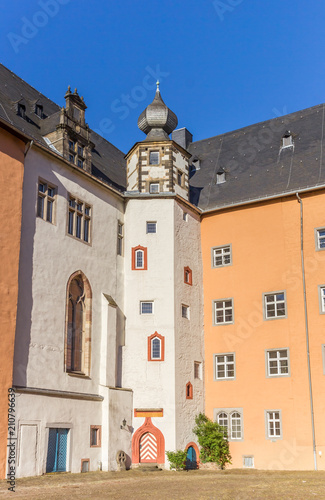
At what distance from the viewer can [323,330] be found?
2259 cm

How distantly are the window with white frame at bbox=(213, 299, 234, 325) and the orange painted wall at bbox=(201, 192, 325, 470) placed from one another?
0.20m

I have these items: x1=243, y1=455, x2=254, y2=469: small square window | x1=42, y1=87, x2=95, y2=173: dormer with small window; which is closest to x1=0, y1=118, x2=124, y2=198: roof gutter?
x1=42, y1=87, x2=95, y2=173: dormer with small window

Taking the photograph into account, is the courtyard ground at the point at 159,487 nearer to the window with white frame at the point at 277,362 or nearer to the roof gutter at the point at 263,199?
the window with white frame at the point at 277,362

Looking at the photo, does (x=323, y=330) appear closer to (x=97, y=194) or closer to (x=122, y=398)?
(x=122, y=398)

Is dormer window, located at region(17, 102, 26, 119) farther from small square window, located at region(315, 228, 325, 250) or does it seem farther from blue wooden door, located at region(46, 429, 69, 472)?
small square window, located at region(315, 228, 325, 250)

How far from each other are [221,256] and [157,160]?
4.90 meters

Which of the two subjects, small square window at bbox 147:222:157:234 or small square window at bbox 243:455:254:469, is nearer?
small square window at bbox 243:455:254:469

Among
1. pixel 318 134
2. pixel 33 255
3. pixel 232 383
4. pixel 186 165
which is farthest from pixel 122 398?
pixel 318 134

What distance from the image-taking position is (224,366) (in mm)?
24641

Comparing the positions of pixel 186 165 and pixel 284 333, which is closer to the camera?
pixel 284 333

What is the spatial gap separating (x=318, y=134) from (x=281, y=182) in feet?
10.4

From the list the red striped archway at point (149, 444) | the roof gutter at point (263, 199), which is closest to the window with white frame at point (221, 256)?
the roof gutter at point (263, 199)

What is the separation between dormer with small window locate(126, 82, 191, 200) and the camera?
26.3m

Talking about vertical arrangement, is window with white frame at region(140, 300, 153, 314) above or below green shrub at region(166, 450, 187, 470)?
above
